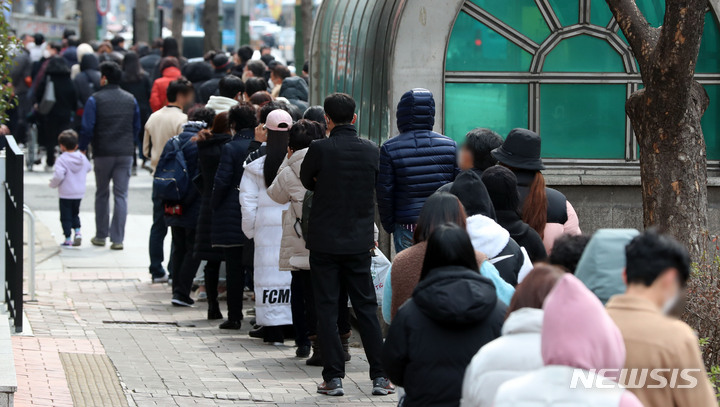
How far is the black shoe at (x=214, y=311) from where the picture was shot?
10.5 metres

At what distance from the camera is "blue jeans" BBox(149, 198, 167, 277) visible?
12.0 meters

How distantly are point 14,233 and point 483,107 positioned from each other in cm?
395

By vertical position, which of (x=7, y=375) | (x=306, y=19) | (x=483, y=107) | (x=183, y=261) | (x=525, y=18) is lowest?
(x=7, y=375)

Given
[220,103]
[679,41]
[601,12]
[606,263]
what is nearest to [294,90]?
[220,103]

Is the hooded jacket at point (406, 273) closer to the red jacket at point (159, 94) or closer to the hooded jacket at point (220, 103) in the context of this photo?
the hooded jacket at point (220, 103)

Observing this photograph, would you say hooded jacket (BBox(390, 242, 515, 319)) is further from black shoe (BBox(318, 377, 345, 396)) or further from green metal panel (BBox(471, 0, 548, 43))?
green metal panel (BBox(471, 0, 548, 43))

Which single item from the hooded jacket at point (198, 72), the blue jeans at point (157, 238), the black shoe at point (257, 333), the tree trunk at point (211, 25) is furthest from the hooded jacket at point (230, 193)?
the tree trunk at point (211, 25)

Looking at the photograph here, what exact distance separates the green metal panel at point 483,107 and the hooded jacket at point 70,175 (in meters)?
5.41

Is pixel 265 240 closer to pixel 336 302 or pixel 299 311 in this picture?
pixel 299 311

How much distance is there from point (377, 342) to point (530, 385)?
439cm

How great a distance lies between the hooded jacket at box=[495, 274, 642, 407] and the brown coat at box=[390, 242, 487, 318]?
234cm

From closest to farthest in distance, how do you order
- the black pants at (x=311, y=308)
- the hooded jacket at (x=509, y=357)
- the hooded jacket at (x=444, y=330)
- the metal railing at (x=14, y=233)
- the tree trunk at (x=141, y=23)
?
the hooded jacket at (x=509, y=357), the hooded jacket at (x=444, y=330), the black pants at (x=311, y=308), the metal railing at (x=14, y=233), the tree trunk at (x=141, y=23)

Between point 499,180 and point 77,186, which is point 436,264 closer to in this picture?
point 499,180

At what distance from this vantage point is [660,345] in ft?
11.6
